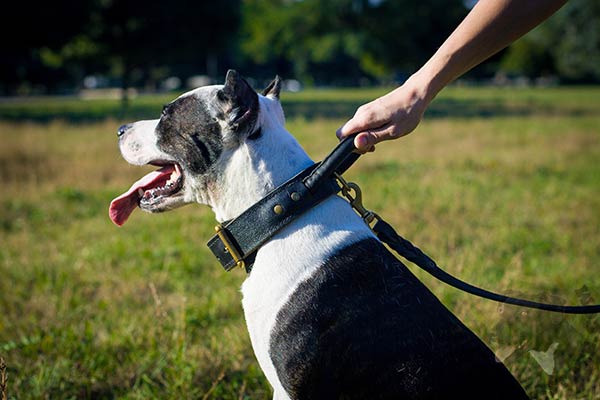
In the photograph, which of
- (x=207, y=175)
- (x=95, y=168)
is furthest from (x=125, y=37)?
(x=207, y=175)

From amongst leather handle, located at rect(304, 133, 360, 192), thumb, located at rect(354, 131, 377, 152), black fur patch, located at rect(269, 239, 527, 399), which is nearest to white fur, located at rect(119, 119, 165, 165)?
leather handle, located at rect(304, 133, 360, 192)

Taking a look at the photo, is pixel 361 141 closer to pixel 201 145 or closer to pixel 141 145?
pixel 201 145

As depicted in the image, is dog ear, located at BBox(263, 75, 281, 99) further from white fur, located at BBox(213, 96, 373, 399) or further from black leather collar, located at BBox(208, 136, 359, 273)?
black leather collar, located at BBox(208, 136, 359, 273)

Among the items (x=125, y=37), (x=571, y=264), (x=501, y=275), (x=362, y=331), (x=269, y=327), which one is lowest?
(x=571, y=264)

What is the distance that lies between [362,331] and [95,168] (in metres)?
8.60

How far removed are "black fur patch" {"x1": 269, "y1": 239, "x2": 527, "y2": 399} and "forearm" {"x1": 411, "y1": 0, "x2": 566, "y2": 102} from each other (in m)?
0.84

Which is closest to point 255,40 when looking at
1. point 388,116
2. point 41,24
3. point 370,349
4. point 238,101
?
point 41,24

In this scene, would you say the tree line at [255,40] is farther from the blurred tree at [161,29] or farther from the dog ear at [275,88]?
the dog ear at [275,88]

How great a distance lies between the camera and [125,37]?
2673 centimetres

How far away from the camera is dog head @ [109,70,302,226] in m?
2.13

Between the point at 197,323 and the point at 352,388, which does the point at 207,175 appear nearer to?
the point at 352,388

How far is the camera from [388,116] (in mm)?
2064

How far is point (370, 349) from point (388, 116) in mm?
876

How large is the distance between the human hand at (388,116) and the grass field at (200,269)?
143cm
